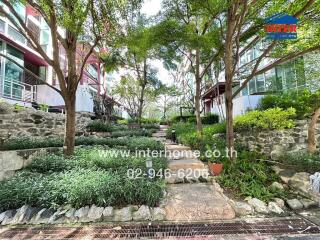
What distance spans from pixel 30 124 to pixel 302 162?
8.04m

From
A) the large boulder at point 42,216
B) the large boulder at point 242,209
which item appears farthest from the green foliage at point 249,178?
the large boulder at point 42,216

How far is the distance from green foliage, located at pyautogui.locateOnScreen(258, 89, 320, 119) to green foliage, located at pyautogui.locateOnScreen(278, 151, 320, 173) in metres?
1.91

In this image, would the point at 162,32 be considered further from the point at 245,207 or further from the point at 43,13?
the point at 245,207

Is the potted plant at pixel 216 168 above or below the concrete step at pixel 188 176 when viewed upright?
above

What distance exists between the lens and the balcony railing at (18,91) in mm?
10250

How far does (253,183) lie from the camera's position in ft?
14.6

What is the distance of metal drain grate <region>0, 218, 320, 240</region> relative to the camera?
300 cm

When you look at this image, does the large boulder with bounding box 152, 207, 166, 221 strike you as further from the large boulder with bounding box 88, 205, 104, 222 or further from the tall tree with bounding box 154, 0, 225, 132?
the tall tree with bounding box 154, 0, 225, 132

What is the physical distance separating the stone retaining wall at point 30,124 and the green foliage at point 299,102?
832 cm

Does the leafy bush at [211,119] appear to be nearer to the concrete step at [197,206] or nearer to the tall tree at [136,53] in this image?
the tall tree at [136,53]

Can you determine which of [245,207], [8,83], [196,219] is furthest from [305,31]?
[8,83]

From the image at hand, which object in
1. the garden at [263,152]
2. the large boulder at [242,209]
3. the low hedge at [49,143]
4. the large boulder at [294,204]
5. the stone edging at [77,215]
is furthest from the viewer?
the low hedge at [49,143]

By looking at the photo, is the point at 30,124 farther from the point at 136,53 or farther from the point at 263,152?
the point at 263,152

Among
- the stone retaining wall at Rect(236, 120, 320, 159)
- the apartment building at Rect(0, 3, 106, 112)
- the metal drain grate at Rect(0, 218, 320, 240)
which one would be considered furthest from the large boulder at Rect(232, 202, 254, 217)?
the apartment building at Rect(0, 3, 106, 112)
